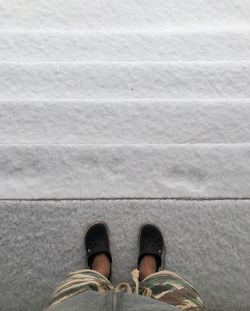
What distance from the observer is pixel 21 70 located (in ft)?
4.52

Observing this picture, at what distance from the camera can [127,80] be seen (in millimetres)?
1380

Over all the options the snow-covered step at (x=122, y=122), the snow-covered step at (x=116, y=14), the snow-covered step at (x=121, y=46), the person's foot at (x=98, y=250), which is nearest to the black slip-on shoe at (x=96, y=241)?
the person's foot at (x=98, y=250)

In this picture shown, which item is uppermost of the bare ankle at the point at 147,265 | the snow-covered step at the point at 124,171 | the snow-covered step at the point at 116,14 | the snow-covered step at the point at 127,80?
the snow-covered step at the point at 116,14

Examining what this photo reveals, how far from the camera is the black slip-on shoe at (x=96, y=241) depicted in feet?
3.50

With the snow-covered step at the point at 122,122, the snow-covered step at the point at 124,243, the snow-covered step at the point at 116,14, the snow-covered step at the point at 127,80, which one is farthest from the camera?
the snow-covered step at the point at 116,14

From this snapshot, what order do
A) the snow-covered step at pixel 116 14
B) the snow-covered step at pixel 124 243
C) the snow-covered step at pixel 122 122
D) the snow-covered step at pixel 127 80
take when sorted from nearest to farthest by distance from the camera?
the snow-covered step at pixel 124 243, the snow-covered step at pixel 122 122, the snow-covered step at pixel 127 80, the snow-covered step at pixel 116 14

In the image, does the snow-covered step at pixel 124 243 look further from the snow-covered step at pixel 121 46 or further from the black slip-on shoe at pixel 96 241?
the snow-covered step at pixel 121 46

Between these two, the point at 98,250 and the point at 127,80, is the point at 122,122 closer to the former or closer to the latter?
the point at 127,80

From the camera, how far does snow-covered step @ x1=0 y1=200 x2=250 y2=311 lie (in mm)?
1034

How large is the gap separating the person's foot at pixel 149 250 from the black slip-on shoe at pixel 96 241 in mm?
84

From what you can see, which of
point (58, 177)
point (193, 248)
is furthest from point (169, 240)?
point (58, 177)

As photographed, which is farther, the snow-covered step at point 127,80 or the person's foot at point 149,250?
the snow-covered step at point 127,80

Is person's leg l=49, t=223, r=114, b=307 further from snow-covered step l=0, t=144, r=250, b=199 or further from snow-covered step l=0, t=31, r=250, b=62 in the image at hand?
snow-covered step l=0, t=31, r=250, b=62

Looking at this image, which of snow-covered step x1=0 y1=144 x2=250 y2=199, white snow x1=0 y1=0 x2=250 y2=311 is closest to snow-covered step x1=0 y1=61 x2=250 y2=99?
white snow x1=0 y1=0 x2=250 y2=311
